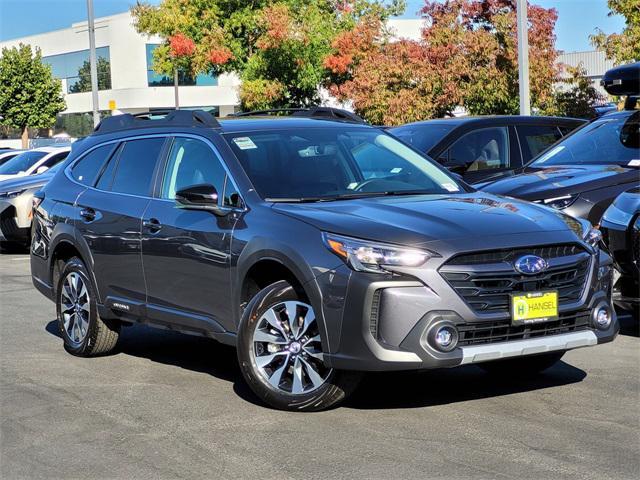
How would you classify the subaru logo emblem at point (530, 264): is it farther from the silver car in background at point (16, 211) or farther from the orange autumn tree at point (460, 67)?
the orange autumn tree at point (460, 67)

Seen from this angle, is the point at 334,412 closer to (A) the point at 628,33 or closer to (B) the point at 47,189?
(B) the point at 47,189

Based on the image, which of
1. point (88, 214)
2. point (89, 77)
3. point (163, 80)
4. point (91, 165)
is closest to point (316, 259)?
point (88, 214)

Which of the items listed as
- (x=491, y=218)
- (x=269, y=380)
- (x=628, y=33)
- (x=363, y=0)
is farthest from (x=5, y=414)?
(x=363, y=0)

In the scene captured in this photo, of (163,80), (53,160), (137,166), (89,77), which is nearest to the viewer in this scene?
(137,166)

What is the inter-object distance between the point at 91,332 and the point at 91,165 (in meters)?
1.39

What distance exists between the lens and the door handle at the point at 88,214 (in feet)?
26.7

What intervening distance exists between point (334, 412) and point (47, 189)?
4020 mm

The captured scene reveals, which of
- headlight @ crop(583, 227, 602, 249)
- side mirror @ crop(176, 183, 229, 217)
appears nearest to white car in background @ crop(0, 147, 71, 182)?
side mirror @ crop(176, 183, 229, 217)

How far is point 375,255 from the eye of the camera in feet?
19.0

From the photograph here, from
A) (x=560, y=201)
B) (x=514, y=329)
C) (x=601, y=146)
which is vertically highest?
(x=601, y=146)

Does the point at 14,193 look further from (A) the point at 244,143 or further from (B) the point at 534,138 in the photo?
(A) the point at 244,143

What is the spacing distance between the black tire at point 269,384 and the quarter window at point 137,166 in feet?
5.68

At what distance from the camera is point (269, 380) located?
20.6 feet

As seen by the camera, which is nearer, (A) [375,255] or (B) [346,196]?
(A) [375,255]
